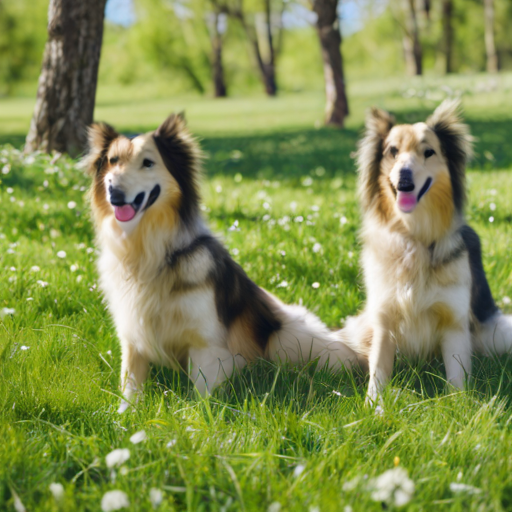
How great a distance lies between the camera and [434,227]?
327cm

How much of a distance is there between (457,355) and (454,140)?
1.28 m

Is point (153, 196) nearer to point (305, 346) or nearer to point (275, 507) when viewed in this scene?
point (305, 346)

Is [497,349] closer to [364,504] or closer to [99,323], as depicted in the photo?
[364,504]

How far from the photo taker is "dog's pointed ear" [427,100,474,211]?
3.22m

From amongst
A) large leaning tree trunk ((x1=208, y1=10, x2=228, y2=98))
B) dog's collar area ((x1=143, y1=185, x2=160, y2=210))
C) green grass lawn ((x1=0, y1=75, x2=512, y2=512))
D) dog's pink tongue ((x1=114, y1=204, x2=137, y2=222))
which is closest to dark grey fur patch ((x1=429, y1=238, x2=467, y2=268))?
green grass lawn ((x1=0, y1=75, x2=512, y2=512))

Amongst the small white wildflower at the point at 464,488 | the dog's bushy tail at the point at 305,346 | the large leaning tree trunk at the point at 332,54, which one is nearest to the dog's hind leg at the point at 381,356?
the dog's bushy tail at the point at 305,346

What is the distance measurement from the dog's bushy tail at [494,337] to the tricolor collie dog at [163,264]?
120 centimetres

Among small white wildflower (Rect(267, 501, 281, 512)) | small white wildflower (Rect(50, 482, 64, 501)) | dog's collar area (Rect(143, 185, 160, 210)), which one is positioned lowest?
small white wildflower (Rect(267, 501, 281, 512))

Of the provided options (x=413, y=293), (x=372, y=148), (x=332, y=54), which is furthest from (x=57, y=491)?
(x=332, y=54)

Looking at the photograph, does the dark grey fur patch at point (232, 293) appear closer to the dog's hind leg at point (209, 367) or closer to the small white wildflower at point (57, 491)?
the dog's hind leg at point (209, 367)

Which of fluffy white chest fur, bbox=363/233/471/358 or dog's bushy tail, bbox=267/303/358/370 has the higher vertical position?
fluffy white chest fur, bbox=363/233/471/358

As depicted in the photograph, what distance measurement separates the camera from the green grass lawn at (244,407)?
2.20 m

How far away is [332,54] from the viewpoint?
1275 cm

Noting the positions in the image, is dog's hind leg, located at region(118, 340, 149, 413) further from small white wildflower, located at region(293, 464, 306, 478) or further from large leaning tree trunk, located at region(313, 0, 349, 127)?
large leaning tree trunk, located at region(313, 0, 349, 127)
